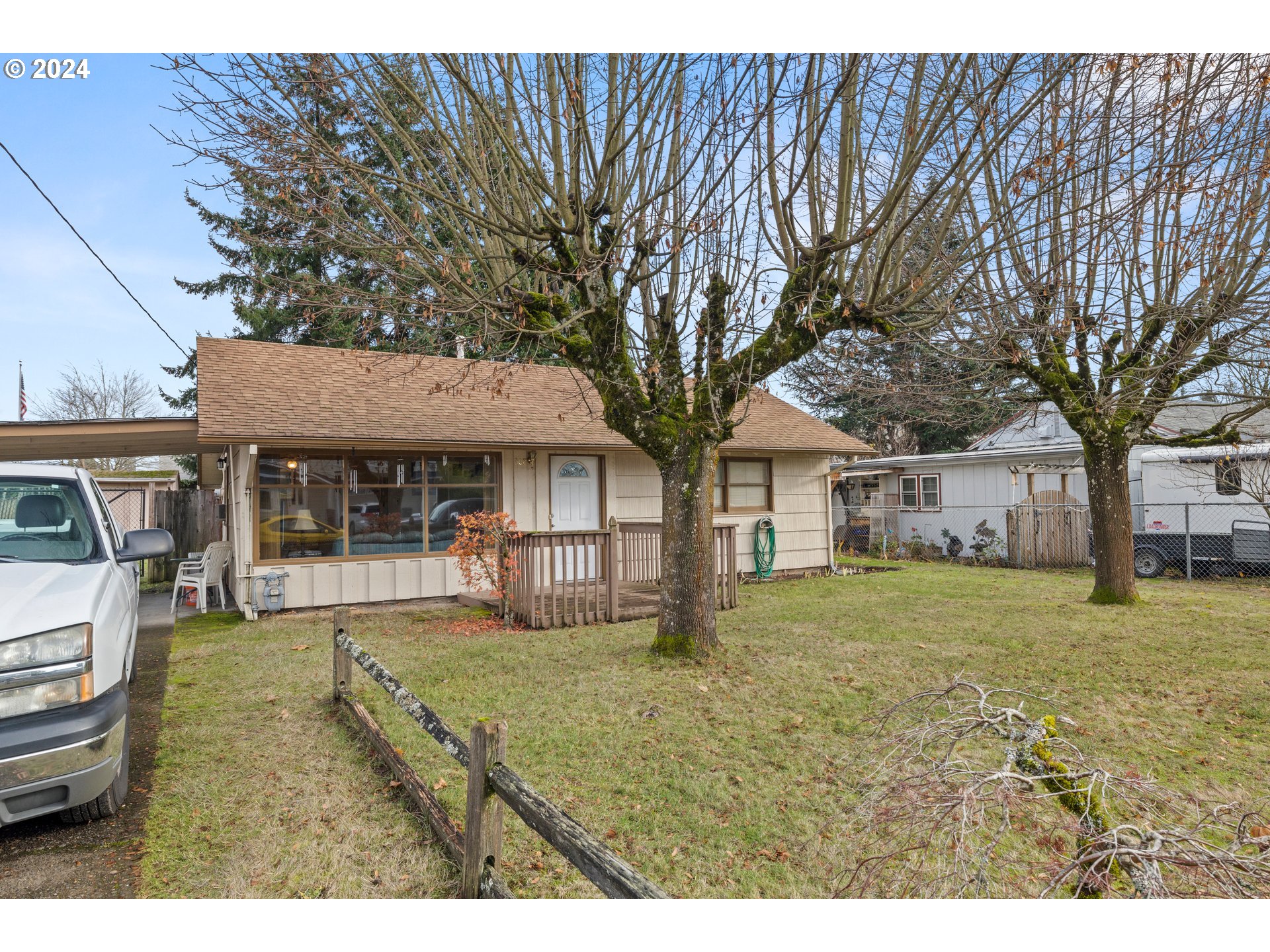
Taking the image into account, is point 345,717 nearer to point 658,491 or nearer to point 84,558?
point 84,558

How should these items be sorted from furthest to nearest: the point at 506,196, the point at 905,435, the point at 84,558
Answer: the point at 905,435
the point at 506,196
the point at 84,558

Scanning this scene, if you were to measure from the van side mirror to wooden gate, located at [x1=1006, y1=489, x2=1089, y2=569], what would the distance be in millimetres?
17250

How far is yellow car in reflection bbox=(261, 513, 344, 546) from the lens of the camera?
996cm

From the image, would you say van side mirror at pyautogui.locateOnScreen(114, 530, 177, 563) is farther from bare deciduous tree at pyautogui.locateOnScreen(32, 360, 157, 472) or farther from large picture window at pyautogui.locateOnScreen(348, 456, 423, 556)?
bare deciduous tree at pyautogui.locateOnScreen(32, 360, 157, 472)

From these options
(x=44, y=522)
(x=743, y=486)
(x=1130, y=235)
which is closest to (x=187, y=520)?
(x=743, y=486)

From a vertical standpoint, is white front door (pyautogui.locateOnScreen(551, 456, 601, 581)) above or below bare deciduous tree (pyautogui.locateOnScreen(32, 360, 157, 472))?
below

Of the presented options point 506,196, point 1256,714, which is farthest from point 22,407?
point 1256,714

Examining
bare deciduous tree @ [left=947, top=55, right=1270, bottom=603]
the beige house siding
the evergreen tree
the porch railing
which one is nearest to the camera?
the evergreen tree

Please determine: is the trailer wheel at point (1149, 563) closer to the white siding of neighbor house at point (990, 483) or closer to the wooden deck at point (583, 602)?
the white siding of neighbor house at point (990, 483)

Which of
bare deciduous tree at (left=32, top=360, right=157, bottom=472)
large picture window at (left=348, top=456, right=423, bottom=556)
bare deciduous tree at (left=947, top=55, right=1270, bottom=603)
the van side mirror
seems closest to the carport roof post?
large picture window at (left=348, top=456, right=423, bottom=556)

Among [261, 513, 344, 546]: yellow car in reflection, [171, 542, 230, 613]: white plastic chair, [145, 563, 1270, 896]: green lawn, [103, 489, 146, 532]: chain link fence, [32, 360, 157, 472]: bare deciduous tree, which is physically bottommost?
[145, 563, 1270, 896]: green lawn

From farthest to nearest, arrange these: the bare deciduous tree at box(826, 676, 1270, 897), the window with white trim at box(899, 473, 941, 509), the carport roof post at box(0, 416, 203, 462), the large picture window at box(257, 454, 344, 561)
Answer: the window with white trim at box(899, 473, 941, 509)
the large picture window at box(257, 454, 344, 561)
the carport roof post at box(0, 416, 203, 462)
the bare deciduous tree at box(826, 676, 1270, 897)

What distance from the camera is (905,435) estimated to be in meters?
30.6

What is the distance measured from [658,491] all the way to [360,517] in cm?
553
